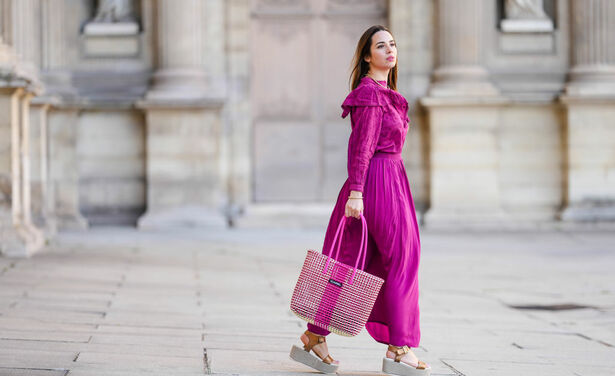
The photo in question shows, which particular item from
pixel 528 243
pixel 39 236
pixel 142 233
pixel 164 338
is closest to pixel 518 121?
pixel 528 243

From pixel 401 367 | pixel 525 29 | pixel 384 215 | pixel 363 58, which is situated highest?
pixel 525 29

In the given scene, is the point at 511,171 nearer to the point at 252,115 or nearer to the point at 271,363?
the point at 252,115

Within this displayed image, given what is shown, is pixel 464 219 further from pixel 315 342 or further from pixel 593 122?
pixel 315 342

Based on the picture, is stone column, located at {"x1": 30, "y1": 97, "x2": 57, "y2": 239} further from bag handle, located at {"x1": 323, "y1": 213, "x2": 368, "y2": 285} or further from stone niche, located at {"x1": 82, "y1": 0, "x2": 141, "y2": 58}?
bag handle, located at {"x1": 323, "y1": 213, "x2": 368, "y2": 285}

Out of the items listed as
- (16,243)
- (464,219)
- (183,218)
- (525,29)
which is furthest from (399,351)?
(525,29)

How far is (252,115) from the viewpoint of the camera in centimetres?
1523

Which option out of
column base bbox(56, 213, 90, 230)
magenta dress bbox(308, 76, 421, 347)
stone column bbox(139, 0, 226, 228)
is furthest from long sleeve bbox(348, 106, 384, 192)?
column base bbox(56, 213, 90, 230)

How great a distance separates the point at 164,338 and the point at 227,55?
Result: 9.48 metres

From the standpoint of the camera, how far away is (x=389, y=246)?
4.91 m

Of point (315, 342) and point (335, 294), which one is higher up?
point (335, 294)

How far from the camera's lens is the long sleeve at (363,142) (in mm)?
4934

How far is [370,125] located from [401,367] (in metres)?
1.18

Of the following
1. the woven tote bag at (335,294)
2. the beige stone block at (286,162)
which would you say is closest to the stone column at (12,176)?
the beige stone block at (286,162)

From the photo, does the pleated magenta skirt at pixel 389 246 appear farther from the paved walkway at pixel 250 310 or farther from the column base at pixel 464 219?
the column base at pixel 464 219
